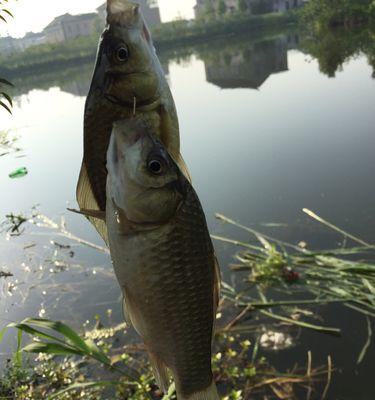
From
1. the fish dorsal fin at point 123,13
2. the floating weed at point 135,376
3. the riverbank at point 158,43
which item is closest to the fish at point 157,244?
the fish dorsal fin at point 123,13

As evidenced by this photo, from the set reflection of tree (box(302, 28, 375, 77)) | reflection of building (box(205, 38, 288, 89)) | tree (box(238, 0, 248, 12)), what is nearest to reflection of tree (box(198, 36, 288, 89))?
reflection of building (box(205, 38, 288, 89))

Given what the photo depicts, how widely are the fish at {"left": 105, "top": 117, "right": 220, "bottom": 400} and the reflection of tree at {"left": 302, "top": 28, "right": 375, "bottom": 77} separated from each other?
14.8 m

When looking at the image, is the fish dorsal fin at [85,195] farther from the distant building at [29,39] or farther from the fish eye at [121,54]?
the distant building at [29,39]

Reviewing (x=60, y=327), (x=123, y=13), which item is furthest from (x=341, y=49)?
(x=123, y=13)

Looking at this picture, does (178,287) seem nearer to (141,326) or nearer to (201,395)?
(141,326)

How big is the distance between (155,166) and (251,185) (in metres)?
6.01

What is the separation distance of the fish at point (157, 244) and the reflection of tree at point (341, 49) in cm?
1482

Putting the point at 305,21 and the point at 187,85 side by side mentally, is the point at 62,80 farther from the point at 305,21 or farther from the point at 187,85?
the point at 305,21

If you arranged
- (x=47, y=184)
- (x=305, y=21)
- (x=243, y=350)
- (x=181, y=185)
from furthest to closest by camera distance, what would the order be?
(x=305, y=21) → (x=47, y=184) → (x=243, y=350) → (x=181, y=185)

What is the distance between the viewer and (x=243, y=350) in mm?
3787

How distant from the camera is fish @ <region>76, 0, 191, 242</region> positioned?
104 centimetres

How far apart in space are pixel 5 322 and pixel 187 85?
15090 millimetres

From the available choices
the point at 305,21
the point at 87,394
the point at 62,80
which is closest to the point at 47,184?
the point at 87,394

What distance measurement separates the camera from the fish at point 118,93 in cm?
104
